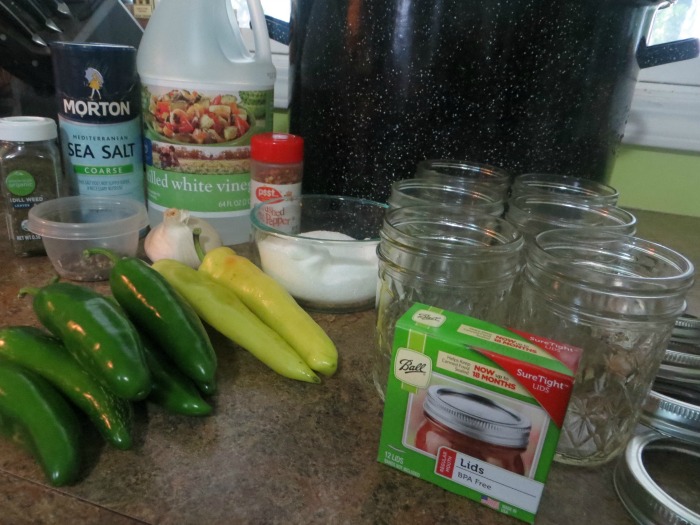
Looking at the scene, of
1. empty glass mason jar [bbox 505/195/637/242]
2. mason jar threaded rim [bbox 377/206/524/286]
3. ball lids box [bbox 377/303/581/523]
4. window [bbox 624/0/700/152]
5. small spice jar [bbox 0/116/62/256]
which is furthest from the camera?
window [bbox 624/0/700/152]

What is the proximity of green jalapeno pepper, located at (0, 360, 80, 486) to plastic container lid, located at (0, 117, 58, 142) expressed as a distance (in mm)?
370

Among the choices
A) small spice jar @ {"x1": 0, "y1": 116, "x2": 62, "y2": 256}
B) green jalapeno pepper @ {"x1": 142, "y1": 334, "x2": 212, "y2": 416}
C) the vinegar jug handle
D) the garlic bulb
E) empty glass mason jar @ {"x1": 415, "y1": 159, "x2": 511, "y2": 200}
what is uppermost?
the vinegar jug handle

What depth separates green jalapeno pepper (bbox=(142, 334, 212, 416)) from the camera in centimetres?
46

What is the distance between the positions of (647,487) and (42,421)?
43 cm

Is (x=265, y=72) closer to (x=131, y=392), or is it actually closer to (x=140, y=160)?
(x=140, y=160)

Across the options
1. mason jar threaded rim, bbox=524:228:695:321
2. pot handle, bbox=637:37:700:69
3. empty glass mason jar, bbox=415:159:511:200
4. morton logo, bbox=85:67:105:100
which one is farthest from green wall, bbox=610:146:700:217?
morton logo, bbox=85:67:105:100

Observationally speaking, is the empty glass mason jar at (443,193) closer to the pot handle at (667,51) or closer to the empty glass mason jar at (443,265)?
the empty glass mason jar at (443,265)

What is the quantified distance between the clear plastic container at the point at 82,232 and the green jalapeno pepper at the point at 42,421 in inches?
10.6

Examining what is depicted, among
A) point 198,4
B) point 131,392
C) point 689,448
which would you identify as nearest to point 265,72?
point 198,4

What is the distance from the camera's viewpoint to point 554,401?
1.16 feet

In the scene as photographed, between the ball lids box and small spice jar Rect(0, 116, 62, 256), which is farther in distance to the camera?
small spice jar Rect(0, 116, 62, 256)

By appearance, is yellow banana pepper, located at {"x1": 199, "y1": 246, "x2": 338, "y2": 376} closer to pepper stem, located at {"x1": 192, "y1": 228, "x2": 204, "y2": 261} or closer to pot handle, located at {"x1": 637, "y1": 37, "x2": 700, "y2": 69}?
pepper stem, located at {"x1": 192, "y1": 228, "x2": 204, "y2": 261}

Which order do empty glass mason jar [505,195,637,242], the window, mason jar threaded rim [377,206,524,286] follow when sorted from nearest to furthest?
mason jar threaded rim [377,206,524,286] < empty glass mason jar [505,195,637,242] < the window

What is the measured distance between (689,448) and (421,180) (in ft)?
1.24
